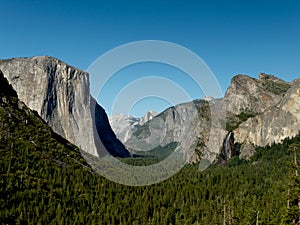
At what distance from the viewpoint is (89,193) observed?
4958 inches

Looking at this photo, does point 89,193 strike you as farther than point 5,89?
No

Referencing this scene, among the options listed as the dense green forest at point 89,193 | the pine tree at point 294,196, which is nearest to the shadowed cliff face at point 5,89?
the dense green forest at point 89,193

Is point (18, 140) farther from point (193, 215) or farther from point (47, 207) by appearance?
point (193, 215)

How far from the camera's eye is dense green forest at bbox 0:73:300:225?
3883 inches

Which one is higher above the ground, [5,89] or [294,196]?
[5,89]

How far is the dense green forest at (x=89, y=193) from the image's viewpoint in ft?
324

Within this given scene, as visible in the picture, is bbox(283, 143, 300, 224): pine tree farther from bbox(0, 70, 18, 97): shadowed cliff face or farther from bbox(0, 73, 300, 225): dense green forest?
bbox(0, 70, 18, 97): shadowed cliff face

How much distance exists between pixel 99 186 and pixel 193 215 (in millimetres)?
38882

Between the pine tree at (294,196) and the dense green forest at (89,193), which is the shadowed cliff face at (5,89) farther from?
the pine tree at (294,196)

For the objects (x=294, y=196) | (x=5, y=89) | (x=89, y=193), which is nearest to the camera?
(x=294, y=196)

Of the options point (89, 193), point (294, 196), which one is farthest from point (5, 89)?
point (294, 196)

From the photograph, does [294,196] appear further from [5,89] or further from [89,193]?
[5,89]

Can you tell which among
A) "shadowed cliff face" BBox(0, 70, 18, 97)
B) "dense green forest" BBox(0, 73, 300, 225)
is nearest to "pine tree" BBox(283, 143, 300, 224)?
"dense green forest" BBox(0, 73, 300, 225)

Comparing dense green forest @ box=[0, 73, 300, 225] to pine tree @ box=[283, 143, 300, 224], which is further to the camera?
dense green forest @ box=[0, 73, 300, 225]
